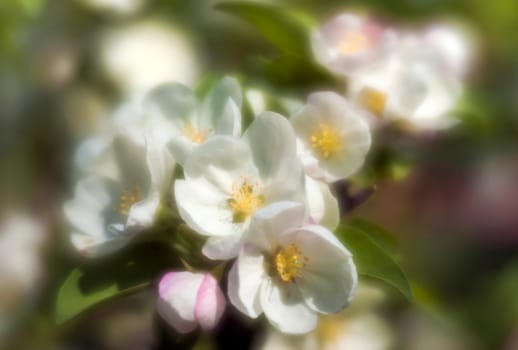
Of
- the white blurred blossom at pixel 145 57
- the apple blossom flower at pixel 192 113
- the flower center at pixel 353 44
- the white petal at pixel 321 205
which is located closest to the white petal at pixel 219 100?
the apple blossom flower at pixel 192 113

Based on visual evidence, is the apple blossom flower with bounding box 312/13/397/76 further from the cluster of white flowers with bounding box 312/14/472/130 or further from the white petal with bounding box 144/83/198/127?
the white petal with bounding box 144/83/198/127

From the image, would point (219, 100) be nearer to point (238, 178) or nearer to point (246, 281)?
point (238, 178)

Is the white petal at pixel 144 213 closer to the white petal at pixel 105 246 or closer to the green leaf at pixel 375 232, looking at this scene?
the white petal at pixel 105 246

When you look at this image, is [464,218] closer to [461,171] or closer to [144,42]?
[461,171]

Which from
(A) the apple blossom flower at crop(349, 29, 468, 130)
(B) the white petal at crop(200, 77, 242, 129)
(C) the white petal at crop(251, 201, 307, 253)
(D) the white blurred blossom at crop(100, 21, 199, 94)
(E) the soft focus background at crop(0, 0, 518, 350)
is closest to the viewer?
(C) the white petal at crop(251, 201, 307, 253)

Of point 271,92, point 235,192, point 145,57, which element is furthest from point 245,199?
point 145,57

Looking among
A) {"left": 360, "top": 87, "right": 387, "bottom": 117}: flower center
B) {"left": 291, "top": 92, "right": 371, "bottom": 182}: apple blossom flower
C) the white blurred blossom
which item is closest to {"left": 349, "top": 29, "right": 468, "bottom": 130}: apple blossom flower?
{"left": 360, "top": 87, "right": 387, "bottom": 117}: flower center

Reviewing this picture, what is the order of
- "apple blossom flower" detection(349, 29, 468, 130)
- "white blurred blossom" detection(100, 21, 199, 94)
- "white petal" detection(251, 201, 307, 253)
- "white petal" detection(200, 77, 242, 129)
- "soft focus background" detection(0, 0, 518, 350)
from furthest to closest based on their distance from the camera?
"white blurred blossom" detection(100, 21, 199, 94)
"soft focus background" detection(0, 0, 518, 350)
"apple blossom flower" detection(349, 29, 468, 130)
"white petal" detection(200, 77, 242, 129)
"white petal" detection(251, 201, 307, 253)
